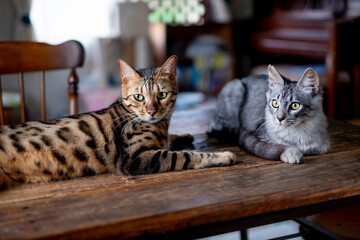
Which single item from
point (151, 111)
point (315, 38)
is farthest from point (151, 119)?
point (315, 38)

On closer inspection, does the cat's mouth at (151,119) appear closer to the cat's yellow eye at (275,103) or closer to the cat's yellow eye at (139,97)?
the cat's yellow eye at (139,97)

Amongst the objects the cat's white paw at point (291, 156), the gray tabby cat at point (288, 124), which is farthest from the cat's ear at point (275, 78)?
the cat's white paw at point (291, 156)

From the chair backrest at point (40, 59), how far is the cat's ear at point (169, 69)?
1.78 ft

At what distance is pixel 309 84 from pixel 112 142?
721 mm

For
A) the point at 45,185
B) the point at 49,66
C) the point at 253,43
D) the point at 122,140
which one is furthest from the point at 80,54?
the point at 253,43

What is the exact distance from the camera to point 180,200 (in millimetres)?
986

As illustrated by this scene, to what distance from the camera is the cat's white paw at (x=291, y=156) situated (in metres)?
1.26

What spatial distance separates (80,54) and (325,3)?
10.2ft

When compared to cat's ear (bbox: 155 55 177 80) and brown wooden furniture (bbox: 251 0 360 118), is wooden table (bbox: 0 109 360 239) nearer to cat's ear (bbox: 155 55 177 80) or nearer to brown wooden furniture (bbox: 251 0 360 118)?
cat's ear (bbox: 155 55 177 80)

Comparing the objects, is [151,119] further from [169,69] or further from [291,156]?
[291,156]

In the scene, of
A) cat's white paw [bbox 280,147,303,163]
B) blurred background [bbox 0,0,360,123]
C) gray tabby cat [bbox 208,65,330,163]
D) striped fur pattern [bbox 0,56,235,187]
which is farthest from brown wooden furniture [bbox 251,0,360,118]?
striped fur pattern [bbox 0,56,235,187]

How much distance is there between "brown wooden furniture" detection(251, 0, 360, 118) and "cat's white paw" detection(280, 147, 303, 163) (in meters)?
2.12

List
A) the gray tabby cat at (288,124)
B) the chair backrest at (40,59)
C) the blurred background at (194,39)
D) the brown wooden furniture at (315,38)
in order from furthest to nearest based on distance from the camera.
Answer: the blurred background at (194,39), the brown wooden furniture at (315,38), the chair backrest at (40,59), the gray tabby cat at (288,124)

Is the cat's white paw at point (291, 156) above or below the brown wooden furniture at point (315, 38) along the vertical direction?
below
